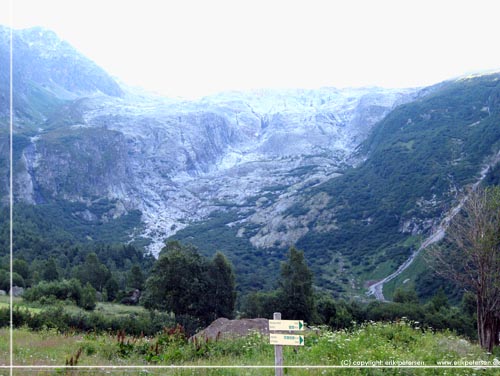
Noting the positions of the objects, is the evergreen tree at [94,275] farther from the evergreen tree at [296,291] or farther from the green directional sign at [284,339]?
the green directional sign at [284,339]

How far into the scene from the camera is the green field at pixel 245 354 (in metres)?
10.9

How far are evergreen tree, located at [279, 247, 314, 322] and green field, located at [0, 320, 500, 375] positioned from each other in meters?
33.5

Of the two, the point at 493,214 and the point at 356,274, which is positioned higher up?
the point at 493,214

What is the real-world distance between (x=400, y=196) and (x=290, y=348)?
146 m

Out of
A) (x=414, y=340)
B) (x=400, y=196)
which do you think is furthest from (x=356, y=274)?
(x=414, y=340)

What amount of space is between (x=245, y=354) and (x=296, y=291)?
36.8 metres

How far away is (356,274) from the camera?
120 meters

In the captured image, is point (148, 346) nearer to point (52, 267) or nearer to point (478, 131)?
point (52, 267)

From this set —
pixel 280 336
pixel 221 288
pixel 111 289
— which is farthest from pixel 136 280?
pixel 280 336

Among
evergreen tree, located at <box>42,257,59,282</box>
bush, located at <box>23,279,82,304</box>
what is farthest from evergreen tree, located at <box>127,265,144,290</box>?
bush, located at <box>23,279,82,304</box>

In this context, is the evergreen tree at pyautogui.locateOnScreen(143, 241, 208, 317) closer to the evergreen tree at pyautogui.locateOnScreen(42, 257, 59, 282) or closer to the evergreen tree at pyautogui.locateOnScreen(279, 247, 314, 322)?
the evergreen tree at pyautogui.locateOnScreen(279, 247, 314, 322)

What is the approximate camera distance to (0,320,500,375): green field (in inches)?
431

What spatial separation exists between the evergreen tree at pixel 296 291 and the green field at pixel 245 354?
110 ft

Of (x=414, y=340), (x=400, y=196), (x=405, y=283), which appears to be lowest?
(x=405, y=283)
